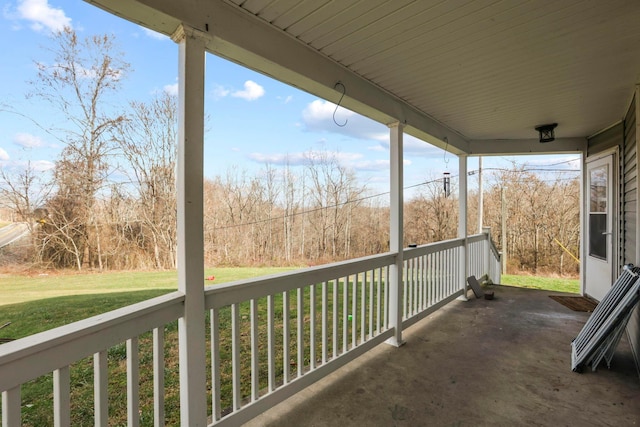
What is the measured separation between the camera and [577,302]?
4406 millimetres

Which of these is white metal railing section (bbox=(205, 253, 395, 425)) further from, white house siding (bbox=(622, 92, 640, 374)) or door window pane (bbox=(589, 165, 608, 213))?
door window pane (bbox=(589, 165, 608, 213))

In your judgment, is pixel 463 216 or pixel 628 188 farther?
pixel 463 216

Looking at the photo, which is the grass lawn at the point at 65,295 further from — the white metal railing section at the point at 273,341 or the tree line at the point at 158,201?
the white metal railing section at the point at 273,341

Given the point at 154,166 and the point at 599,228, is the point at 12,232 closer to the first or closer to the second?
the point at 154,166

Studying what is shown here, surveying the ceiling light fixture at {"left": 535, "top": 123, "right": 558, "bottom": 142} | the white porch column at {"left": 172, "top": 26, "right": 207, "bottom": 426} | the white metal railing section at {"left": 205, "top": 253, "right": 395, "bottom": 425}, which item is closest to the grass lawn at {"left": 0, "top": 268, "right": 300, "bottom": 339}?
the white metal railing section at {"left": 205, "top": 253, "right": 395, "bottom": 425}

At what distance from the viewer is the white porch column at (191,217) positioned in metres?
1.43

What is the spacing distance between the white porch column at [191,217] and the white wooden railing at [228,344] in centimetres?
8

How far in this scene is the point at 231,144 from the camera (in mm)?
7215

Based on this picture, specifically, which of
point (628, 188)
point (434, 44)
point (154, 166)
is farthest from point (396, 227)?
point (154, 166)

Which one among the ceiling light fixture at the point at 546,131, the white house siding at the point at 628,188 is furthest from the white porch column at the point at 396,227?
the ceiling light fixture at the point at 546,131

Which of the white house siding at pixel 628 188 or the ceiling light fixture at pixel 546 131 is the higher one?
the ceiling light fixture at pixel 546 131

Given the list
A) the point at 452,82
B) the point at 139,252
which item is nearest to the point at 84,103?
the point at 139,252

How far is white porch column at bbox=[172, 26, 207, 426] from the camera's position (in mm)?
1431

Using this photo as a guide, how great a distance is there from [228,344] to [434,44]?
10.7 ft
